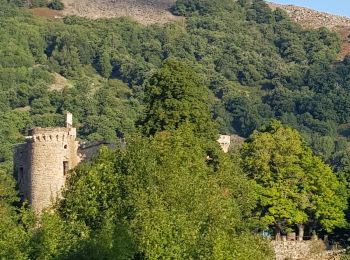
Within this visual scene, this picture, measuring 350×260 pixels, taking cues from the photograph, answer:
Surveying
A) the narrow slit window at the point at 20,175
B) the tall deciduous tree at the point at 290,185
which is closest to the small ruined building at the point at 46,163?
the narrow slit window at the point at 20,175

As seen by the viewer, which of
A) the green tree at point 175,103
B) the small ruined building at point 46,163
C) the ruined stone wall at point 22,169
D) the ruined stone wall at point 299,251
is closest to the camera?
the small ruined building at point 46,163

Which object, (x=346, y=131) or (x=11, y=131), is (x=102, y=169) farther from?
(x=346, y=131)

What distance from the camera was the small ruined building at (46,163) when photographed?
267 feet

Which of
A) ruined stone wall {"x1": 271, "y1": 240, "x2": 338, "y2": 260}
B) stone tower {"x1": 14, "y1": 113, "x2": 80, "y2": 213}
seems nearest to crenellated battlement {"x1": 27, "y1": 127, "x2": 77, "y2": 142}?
stone tower {"x1": 14, "y1": 113, "x2": 80, "y2": 213}

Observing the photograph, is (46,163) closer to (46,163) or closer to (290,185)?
(46,163)

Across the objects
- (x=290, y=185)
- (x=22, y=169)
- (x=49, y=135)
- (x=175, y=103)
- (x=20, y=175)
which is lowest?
(x=20, y=175)

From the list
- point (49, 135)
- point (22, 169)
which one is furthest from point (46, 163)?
point (22, 169)

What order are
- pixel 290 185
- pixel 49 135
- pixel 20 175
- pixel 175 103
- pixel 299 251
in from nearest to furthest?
pixel 299 251 → pixel 49 135 → pixel 20 175 → pixel 175 103 → pixel 290 185

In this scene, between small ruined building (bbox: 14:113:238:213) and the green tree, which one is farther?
the green tree

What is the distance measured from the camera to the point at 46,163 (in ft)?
268

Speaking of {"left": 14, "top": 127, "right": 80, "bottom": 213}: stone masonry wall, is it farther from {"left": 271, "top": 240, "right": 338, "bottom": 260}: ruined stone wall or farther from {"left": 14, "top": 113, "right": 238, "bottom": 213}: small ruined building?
{"left": 271, "top": 240, "right": 338, "bottom": 260}: ruined stone wall

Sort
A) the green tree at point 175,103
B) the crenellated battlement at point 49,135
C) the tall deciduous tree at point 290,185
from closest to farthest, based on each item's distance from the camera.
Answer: the crenellated battlement at point 49,135
the green tree at point 175,103
the tall deciduous tree at point 290,185

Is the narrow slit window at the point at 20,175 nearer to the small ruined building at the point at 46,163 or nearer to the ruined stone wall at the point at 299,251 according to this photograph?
the small ruined building at the point at 46,163

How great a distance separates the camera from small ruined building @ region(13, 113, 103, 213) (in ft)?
267
